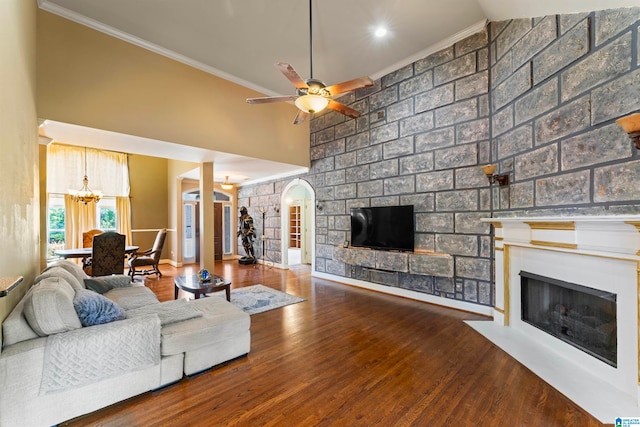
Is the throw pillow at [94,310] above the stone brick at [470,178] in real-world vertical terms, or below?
below

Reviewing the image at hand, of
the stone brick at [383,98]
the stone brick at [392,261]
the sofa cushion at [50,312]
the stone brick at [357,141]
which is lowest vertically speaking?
the stone brick at [392,261]

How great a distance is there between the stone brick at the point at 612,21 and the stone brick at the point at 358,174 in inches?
134

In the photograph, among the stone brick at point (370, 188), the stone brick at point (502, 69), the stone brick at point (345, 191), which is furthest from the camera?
the stone brick at point (345, 191)

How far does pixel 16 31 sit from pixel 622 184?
493 centimetres

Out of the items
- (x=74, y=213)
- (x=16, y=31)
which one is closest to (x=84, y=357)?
(x=16, y=31)

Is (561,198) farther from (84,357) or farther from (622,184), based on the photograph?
(84,357)

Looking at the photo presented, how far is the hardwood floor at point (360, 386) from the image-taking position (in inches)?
71.7

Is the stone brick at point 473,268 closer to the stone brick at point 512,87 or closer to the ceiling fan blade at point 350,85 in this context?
the stone brick at point 512,87

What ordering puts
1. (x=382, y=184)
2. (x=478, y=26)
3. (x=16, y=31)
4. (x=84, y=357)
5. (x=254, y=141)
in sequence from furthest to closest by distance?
(x=254, y=141)
(x=382, y=184)
(x=478, y=26)
(x=16, y=31)
(x=84, y=357)

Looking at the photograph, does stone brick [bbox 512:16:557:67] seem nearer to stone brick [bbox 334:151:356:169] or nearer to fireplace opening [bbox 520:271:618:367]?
fireplace opening [bbox 520:271:618:367]

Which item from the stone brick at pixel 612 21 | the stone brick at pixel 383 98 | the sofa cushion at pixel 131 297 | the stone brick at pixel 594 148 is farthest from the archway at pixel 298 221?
the stone brick at pixel 612 21

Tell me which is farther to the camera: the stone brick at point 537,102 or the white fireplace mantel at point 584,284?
the stone brick at point 537,102

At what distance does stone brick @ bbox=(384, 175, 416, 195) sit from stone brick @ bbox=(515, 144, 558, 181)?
1557mm

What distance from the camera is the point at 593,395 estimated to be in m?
2.00
